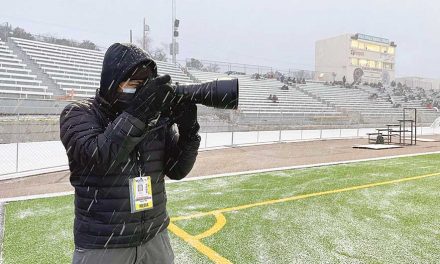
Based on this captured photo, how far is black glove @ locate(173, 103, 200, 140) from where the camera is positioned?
1514mm

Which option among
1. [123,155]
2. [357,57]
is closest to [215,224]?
[123,155]

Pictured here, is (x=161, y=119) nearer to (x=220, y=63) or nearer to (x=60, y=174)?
(x=60, y=174)

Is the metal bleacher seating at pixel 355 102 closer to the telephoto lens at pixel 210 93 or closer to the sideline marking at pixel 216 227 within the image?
the sideline marking at pixel 216 227

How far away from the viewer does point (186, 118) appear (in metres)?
1.54

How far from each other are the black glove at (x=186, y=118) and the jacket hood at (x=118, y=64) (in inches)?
7.9

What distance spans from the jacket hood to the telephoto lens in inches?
6.9

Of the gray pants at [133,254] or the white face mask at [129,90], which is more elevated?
the white face mask at [129,90]

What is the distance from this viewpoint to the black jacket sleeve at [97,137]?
1312mm

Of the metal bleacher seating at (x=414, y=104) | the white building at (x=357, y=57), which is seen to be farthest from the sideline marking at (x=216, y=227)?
the white building at (x=357, y=57)

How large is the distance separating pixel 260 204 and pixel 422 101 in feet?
138

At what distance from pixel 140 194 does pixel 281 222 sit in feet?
9.88

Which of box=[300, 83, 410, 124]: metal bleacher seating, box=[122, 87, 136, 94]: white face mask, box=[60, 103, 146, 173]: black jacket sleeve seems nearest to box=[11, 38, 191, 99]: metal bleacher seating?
box=[60, 103, 146, 173]: black jacket sleeve

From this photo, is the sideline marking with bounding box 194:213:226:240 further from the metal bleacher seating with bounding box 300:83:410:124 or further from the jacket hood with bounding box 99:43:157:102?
the metal bleacher seating with bounding box 300:83:410:124

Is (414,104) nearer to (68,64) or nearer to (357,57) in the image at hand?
(357,57)
